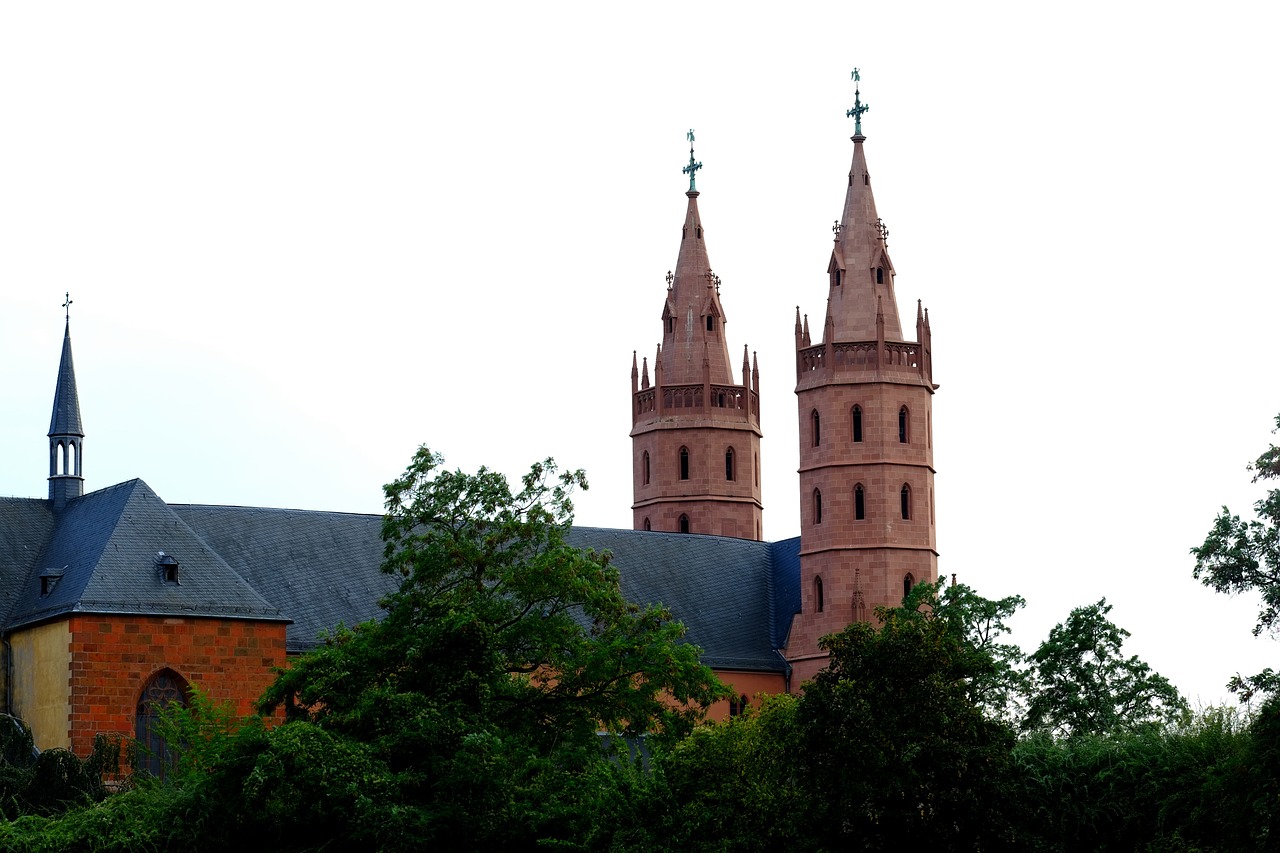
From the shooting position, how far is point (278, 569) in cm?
6309

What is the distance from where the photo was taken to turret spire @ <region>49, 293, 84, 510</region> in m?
61.8

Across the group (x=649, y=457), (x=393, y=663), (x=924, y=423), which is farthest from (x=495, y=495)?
(x=649, y=457)

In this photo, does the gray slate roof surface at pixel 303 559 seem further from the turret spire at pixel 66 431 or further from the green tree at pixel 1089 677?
the green tree at pixel 1089 677

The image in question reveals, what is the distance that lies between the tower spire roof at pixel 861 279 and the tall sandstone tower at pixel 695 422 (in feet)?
37.6

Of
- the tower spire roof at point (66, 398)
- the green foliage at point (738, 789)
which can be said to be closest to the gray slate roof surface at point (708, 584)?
the tower spire roof at point (66, 398)

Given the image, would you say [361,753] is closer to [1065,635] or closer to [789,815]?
[789,815]

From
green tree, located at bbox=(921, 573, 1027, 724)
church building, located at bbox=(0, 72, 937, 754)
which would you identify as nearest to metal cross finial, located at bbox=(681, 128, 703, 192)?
church building, located at bbox=(0, 72, 937, 754)

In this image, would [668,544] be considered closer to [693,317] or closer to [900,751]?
[693,317]

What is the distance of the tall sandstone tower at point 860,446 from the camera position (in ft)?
225

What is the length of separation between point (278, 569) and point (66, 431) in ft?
24.3

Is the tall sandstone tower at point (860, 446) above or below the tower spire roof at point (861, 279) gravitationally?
below

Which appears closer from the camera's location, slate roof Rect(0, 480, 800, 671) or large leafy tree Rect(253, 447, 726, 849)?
large leafy tree Rect(253, 447, 726, 849)

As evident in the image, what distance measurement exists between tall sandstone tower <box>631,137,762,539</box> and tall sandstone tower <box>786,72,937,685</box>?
394 inches

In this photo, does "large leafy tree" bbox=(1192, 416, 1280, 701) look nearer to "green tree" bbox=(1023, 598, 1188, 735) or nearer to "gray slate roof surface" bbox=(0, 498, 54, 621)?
"green tree" bbox=(1023, 598, 1188, 735)
